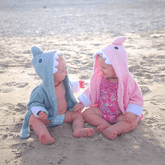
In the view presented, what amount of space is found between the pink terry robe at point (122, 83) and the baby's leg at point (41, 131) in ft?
1.98

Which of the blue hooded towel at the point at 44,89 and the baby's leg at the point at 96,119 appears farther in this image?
the baby's leg at the point at 96,119

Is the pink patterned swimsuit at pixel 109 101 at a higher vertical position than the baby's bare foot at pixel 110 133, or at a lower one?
higher

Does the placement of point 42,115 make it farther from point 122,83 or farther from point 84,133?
point 122,83

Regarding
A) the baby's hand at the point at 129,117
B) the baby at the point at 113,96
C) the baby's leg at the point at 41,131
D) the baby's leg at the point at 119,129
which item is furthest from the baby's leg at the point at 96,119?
the baby's leg at the point at 41,131

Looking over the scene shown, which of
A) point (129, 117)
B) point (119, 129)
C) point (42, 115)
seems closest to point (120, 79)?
point (129, 117)

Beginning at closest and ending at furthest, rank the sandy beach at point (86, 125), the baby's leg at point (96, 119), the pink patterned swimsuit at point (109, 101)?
the sandy beach at point (86, 125) → the baby's leg at point (96, 119) → the pink patterned swimsuit at point (109, 101)

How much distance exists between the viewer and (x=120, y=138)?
2.40 m

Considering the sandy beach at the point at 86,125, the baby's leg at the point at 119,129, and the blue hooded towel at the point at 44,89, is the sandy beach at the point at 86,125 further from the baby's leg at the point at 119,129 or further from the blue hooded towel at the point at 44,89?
the blue hooded towel at the point at 44,89

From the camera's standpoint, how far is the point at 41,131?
93.7 inches

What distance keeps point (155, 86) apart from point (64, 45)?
3905mm

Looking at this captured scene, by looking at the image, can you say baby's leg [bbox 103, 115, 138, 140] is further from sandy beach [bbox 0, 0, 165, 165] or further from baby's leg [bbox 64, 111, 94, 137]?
baby's leg [bbox 64, 111, 94, 137]

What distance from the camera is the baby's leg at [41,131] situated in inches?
89.8

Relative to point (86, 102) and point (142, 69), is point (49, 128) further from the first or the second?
point (142, 69)

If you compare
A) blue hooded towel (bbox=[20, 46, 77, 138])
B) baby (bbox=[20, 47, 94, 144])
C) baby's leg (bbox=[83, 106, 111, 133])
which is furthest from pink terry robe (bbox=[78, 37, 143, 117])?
blue hooded towel (bbox=[20, 46, 77, 138])
